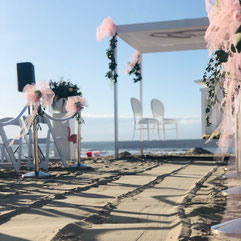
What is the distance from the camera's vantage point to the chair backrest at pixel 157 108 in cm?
1014

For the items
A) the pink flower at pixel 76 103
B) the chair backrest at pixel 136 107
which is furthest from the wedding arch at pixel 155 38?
the pink flower at pixel 76 103

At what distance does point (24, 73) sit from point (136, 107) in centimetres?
264

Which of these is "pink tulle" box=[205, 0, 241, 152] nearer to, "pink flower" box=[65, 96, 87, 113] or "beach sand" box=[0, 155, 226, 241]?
"beach sand" box=[0, 155, 226, 241]

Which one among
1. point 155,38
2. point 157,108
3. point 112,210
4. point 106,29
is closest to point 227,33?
point 112,210

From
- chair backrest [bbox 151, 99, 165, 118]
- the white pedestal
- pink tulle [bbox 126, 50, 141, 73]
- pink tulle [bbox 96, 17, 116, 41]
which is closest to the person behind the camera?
A: pink tulle [bbox 96, 17, 116, 41]

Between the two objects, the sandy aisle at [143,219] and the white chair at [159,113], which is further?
the white chair at [159,113]

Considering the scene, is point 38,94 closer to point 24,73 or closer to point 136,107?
point 24,73

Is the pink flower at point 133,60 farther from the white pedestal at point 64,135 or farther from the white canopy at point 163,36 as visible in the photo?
the white pedestal at point 64,135

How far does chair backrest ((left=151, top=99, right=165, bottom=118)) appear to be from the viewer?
399 inches

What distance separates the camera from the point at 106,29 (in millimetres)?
7793

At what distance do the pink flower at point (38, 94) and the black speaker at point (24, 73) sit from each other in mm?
3423

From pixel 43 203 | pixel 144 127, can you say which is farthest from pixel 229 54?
pixel 144 127

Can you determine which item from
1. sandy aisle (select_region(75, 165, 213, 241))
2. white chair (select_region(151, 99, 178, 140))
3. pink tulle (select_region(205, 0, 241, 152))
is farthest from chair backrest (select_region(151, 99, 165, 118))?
pink tulle (select_region(205, 0, 241, 152))

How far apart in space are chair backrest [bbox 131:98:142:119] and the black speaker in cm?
234
